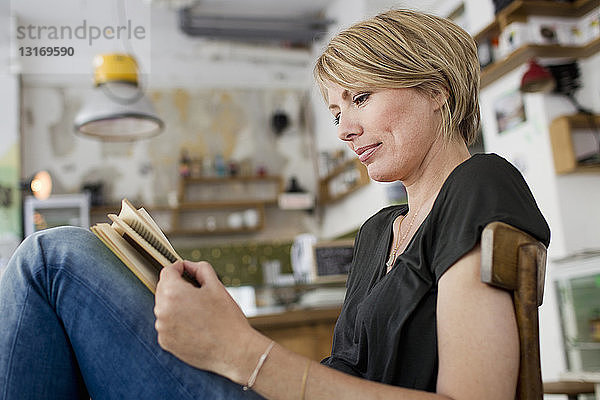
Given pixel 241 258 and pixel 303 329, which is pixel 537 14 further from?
pixel 241 258

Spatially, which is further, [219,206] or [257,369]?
[219,206]

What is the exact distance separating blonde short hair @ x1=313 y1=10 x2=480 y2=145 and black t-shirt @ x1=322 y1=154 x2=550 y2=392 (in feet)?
0.61

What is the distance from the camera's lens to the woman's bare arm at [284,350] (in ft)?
2.58

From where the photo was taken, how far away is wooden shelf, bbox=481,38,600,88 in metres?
3.84

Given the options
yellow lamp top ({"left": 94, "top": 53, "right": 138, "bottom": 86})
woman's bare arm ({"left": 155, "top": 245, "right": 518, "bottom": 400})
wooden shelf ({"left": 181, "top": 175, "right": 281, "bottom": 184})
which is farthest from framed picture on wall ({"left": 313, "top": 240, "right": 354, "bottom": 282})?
woman's bare arm ({"left": 155, "top": 245, "right": 518, "bottom": 400})

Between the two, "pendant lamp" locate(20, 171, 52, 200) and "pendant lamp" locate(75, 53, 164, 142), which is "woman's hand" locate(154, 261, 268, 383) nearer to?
"pendant lamp" locate(75, 53, 164, 142)

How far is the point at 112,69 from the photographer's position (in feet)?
13.4

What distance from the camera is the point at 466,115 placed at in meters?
1.19

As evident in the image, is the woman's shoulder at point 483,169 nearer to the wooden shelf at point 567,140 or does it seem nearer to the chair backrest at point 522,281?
the chair backrest at point 522,281

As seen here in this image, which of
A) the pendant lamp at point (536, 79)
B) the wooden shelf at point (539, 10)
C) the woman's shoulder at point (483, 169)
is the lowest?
the woman's shoulder at point (483, 169)

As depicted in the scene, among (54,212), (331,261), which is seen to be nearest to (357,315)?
(331,261)

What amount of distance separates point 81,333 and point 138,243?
151mm

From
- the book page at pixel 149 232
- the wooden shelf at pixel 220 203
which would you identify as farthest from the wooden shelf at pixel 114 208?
the book page at pixel 149 232

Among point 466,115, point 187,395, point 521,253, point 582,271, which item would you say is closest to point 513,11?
point 582,271
